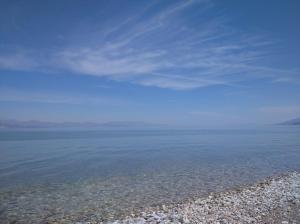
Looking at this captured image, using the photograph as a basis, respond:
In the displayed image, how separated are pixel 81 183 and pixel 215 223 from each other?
1427 cm

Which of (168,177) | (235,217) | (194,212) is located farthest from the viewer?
(168,177)

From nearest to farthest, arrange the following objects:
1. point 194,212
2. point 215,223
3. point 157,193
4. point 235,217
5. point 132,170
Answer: point 215,223
point 235,217
point 194,212
point 157,193
point 132,170

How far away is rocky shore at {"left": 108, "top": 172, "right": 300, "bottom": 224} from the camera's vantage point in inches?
496

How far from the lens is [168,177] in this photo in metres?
25.2

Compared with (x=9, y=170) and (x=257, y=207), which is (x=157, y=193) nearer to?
(x=257, y=207)

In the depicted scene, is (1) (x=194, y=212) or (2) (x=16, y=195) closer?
(1) (x=194, y=212)

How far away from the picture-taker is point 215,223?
1208 cm

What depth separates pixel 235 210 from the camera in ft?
46.4

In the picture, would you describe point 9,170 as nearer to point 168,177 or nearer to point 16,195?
point 16,195

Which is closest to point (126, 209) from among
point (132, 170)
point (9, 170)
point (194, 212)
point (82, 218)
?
point (82, 218)

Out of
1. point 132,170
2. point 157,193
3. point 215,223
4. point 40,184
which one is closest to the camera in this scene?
point 215,223

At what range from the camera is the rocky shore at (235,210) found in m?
12.6

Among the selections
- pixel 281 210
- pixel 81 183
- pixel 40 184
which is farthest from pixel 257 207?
pixel 40 184

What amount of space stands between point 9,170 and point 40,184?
9.52m
